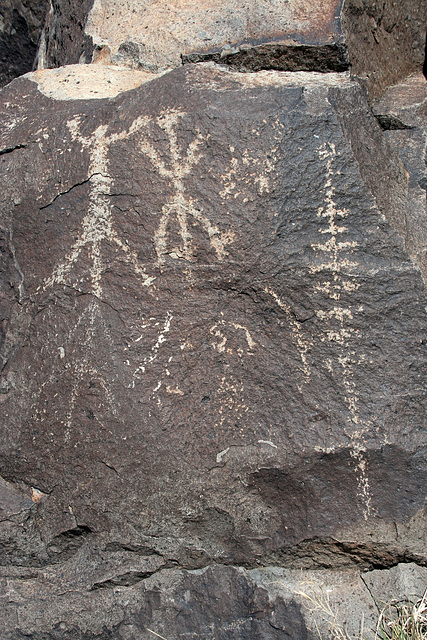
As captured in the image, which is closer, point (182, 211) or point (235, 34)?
point (182, 211)

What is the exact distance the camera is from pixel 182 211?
1356 millimetres

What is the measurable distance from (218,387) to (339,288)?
1.19 feet

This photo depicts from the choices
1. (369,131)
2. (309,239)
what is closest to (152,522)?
(309,239)

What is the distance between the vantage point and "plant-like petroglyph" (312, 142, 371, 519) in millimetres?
1330

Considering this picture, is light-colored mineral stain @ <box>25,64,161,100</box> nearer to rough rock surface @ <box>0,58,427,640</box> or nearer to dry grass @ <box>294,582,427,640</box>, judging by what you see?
rough rock surface @ <box>0,58,427,640</box>

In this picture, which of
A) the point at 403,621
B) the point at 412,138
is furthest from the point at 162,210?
the point at 403,621

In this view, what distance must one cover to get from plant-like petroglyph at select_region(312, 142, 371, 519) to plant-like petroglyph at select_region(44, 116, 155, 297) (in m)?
0.43

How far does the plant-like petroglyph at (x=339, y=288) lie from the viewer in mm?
1330

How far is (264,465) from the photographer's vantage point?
1.35 m

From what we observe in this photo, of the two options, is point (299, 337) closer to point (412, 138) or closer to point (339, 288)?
point (339, 288)

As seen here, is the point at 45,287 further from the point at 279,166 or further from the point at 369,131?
the point at 369,131

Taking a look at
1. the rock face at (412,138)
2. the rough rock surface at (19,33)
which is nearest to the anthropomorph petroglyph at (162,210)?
the rock face at (412,138)

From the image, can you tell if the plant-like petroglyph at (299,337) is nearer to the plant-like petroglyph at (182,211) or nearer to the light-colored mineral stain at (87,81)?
the plant-like petroglyph at (182,211)

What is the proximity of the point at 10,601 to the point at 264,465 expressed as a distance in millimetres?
664
